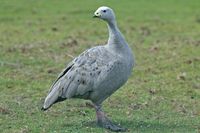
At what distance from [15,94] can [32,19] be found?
9829 mm

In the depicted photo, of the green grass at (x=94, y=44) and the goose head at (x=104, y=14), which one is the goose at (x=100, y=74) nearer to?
the goose head at (x=104, y=14)

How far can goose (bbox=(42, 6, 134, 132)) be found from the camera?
916 centimetres

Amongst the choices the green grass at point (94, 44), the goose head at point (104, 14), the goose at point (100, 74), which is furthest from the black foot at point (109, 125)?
the goose head at point (104, 14)

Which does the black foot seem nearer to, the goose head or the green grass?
the green grass

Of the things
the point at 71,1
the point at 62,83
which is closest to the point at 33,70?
the point at 62,83

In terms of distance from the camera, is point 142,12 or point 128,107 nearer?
point 128,107

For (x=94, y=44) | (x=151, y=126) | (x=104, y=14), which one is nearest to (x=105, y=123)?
(x=151, y=126)

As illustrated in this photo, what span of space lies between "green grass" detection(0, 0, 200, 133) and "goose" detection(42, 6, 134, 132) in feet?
1.24

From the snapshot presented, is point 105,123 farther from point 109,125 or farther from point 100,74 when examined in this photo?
point 100,74

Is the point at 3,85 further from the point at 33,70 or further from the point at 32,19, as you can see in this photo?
the point at 32,19

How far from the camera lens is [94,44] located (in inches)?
685

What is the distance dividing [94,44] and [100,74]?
8252mm

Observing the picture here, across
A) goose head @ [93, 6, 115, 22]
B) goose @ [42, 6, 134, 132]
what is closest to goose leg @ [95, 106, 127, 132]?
goose @ [42, 6, 134, 132]

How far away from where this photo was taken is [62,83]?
30.7ft
